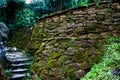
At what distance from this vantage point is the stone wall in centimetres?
501

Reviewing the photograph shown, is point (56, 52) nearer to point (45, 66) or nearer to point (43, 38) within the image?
point (45, 66)

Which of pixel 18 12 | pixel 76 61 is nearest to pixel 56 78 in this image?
pixel 76 61

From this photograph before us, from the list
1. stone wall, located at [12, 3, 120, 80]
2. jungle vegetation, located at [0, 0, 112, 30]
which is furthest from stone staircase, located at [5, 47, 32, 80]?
jungle vegetation, located at [0, 0, 112, 30]

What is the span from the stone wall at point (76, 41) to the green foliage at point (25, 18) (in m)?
6.32

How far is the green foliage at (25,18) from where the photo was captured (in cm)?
1231

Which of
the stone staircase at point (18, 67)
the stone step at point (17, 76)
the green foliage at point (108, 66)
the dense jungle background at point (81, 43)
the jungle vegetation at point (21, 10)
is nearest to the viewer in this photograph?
the green foliage at point (108, 66)

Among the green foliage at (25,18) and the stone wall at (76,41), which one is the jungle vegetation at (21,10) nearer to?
the green foliage at (25,18)

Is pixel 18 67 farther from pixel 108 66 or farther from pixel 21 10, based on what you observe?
pixel 21 10

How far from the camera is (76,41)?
538 cm

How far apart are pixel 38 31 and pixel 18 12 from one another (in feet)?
19.4

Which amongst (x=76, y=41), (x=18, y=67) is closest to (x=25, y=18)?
(x=18, y=67)

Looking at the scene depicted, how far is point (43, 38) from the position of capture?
6.52 m

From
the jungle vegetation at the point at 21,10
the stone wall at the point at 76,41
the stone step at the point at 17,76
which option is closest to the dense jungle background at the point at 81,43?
the stone wall at the point at 76,41

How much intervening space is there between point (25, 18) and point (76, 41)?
768 cm
